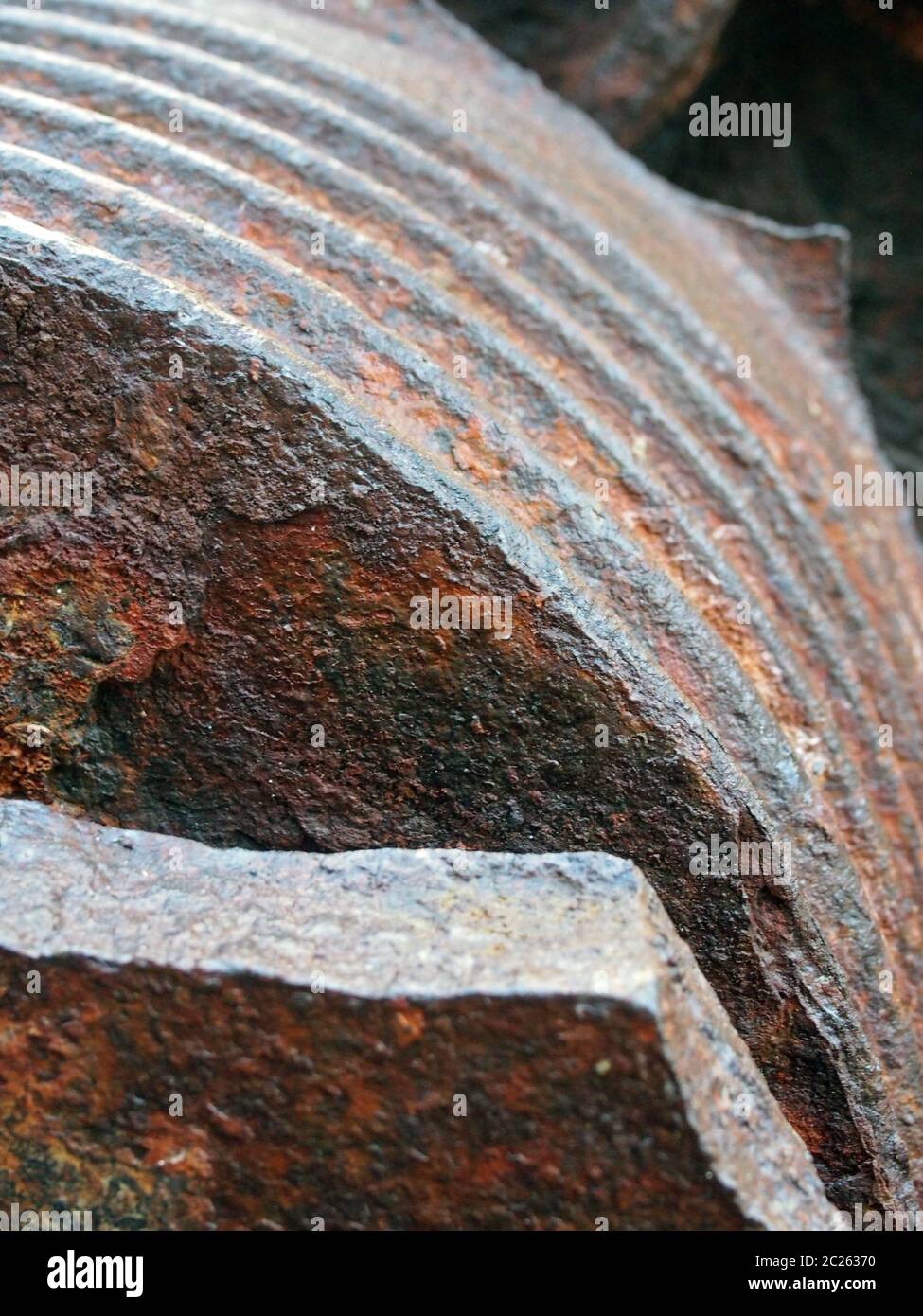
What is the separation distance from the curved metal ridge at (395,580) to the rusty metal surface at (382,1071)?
0.73 ft

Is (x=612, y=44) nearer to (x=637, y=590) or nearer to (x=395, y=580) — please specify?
(x=637, y=590)

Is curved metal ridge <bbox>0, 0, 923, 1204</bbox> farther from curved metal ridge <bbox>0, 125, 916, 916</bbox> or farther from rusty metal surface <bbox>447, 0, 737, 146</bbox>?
rusty metal surface <bbox>447, 0, 737, 146</bbox>

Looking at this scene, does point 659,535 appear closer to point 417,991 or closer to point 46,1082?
point 417,991

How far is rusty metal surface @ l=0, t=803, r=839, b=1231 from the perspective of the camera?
3.10 ft

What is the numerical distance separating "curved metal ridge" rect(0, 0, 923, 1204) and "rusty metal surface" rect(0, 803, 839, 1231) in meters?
0.22

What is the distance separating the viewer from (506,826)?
4.18ft

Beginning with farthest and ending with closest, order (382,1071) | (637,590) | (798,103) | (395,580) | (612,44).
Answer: (798,103) → (612,44) → (637,590) → (395,580) → (382,1071)

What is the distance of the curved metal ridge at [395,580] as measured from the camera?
122cm

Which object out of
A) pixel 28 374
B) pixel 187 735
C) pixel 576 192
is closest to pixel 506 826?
pixel 187 735

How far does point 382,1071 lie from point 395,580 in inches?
17.9

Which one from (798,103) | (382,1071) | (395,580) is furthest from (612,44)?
(382,1071)

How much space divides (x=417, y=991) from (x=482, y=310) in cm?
99

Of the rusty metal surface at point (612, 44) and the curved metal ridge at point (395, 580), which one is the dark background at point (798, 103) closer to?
the rusty metal surface at point (612, 44)

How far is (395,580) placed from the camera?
1228mm
